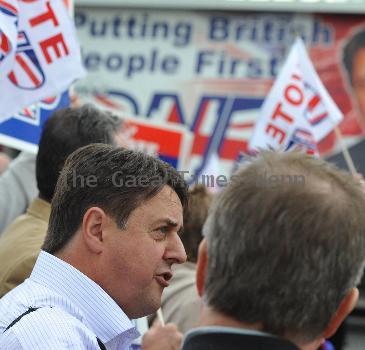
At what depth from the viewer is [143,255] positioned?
97.6 inches

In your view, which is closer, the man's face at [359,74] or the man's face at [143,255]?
the man's face at [143,255]

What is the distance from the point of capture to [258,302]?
1606 mm

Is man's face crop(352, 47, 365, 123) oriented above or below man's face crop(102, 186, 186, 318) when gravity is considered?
below

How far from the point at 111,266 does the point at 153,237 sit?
14cm

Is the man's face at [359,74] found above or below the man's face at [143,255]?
below

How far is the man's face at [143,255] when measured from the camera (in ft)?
8.04

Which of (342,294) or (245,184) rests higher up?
(245,184)

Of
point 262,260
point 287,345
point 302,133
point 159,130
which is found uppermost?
point 262,260

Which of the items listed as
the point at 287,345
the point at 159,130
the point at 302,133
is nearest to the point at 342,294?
the point at 287,345

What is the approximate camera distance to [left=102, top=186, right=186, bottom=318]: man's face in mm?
2449

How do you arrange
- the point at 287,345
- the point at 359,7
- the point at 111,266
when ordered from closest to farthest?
the point at 287,345 → the point at 111,266 → the point at 359,7

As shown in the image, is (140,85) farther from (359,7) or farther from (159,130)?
(359,7)

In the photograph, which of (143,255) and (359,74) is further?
(359,74)

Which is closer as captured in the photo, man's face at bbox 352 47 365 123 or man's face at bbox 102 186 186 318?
man's face at bbox 102 186 186 318
